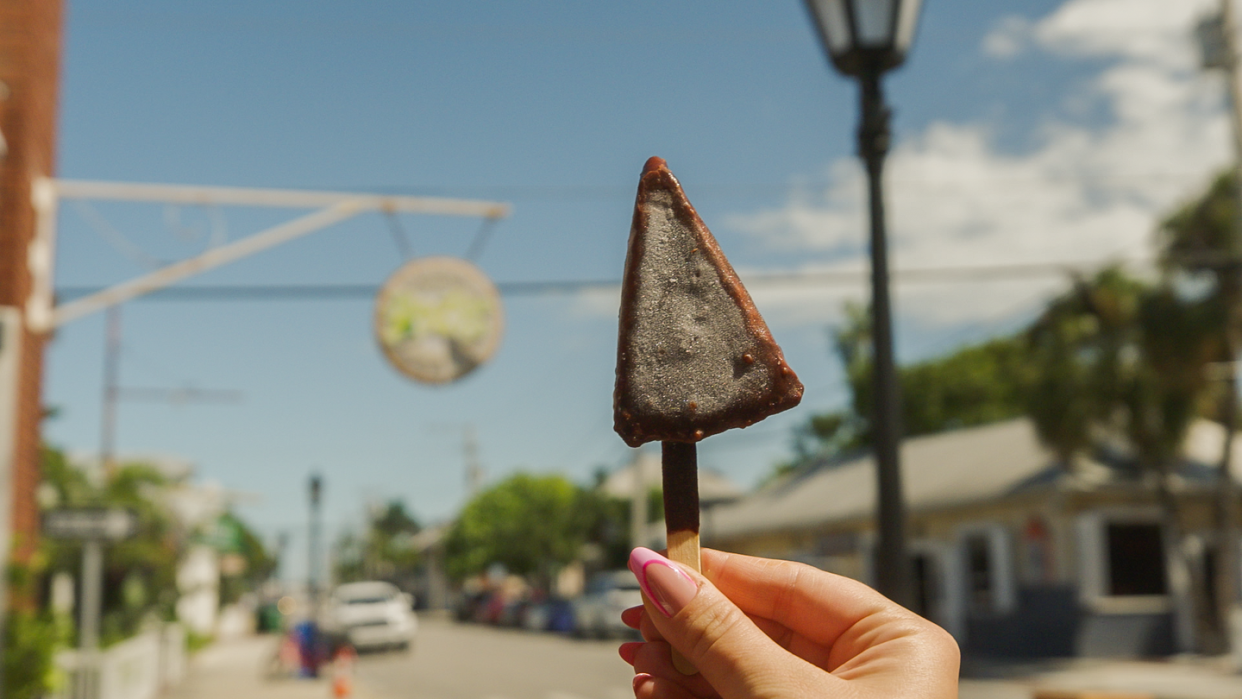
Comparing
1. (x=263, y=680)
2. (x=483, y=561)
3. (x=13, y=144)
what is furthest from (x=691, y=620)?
(x=483, y=561)

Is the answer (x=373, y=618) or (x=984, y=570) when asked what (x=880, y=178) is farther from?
(x=373, y=618)

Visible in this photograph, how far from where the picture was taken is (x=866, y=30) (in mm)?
5781

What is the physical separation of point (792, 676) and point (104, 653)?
Result: 1439 centimetres

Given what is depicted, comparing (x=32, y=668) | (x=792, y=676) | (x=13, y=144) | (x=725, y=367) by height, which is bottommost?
(x=32, y=668)

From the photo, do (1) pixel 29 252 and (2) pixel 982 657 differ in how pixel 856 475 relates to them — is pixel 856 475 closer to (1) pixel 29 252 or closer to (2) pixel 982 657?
(2) pixel 982 657

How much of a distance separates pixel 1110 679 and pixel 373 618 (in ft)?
68.7

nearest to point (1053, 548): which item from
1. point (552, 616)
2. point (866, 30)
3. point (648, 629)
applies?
point (866, 30)

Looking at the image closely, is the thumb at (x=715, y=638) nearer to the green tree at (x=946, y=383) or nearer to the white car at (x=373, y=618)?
the white car at (x=373, y=618)

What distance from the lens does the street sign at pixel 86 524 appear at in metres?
11.6

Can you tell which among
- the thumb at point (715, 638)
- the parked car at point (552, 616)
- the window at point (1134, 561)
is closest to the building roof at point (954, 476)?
the window at point (1134, 561)

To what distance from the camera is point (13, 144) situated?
12102mm

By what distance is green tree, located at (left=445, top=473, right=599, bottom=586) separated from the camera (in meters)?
59.1

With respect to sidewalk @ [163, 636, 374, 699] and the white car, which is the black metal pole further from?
the white car

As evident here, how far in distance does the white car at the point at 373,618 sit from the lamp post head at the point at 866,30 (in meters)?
29.1
